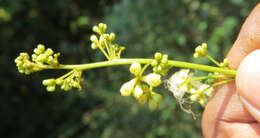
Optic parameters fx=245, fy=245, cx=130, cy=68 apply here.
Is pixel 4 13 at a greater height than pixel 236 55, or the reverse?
pixel 4 13

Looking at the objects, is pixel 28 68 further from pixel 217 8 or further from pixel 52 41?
pixel 52 41

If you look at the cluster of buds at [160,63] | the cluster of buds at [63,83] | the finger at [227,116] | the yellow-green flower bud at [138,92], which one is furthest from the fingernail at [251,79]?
the cluster of buds at [63,83]

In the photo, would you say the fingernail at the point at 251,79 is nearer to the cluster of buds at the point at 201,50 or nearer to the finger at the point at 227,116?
the cluster of buds at the point at 201,50

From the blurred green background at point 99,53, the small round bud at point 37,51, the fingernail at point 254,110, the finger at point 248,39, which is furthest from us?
the blurred green background at point 99,53

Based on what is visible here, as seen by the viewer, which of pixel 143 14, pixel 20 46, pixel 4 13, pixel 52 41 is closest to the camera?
pixel 143 14

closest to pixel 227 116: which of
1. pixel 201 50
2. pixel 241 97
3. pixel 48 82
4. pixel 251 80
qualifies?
pixel 241 97

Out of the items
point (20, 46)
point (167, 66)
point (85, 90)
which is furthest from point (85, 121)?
point (167, 66)
